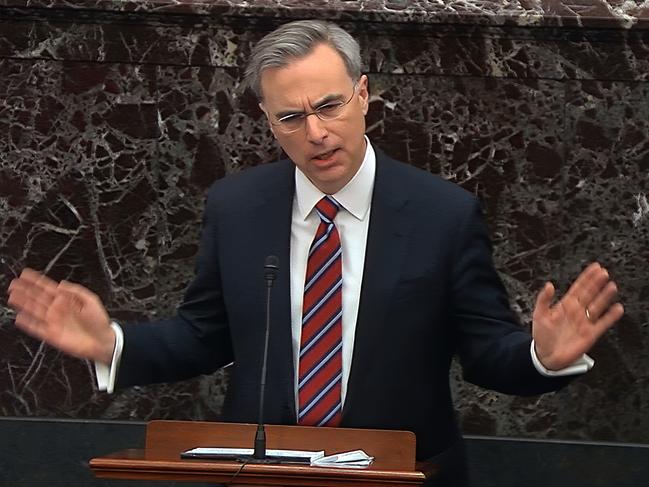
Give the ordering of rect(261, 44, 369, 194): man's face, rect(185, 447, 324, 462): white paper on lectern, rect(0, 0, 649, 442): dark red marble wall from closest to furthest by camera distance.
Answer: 1. rect(185, 447, 324, 462): white paper on lectern
2. rect(261, 44, 369, 194): man's face
3. rect(0, 0, 649, 442): dark red marble wall

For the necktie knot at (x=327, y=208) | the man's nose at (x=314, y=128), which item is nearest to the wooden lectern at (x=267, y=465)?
the necktie knot at (x=327, y=208)

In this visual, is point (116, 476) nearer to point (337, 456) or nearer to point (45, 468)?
point (337, 456)

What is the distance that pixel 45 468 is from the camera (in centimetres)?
595

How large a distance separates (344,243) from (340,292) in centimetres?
16

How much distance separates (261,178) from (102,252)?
1.52 metres

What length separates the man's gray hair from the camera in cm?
426

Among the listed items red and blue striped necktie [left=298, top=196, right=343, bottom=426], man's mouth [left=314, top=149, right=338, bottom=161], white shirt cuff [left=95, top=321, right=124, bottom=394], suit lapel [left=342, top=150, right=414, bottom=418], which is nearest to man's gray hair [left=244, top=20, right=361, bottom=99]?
man's mouth [left=314, top=149, right=338, bottom=161]

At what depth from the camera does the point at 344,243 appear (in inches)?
170

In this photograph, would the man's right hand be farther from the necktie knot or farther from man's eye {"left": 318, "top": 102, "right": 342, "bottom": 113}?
man's eye {"left": 318, "top": 102, "right": 342, "bottom": 113}

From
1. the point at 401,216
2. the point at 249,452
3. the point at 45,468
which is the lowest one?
the point at 45,468

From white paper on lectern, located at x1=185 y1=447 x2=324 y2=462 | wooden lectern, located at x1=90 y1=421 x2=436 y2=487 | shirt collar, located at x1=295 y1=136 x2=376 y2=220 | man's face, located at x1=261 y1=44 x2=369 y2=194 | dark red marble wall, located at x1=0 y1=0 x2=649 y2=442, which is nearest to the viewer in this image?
wooden lectern, located at x1=90 y1=421 x2=436 y2=487

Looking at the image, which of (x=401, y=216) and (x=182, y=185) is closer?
(x=401, y=216)

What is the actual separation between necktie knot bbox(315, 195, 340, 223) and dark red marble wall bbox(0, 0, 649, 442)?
143 cm

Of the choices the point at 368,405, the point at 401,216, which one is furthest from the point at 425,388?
the point at 401,216
